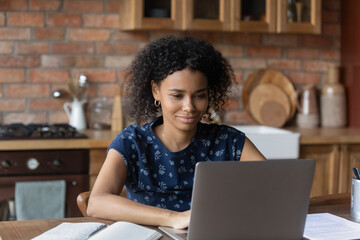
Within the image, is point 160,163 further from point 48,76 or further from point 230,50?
point 230,50

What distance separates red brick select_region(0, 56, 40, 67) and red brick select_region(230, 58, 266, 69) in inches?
49.0

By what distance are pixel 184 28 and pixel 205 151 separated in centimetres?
150

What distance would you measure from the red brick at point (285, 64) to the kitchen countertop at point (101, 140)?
0.46 metres

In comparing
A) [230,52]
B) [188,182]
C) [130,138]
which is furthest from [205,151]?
[230,52]

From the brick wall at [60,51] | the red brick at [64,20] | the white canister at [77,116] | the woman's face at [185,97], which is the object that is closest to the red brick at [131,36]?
the brick wall at [60,51]

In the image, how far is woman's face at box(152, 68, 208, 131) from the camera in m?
1.75

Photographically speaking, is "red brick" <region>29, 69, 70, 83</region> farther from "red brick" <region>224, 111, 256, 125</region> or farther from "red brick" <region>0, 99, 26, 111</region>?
"red brick" <region>224, 111, 256, 125</region>

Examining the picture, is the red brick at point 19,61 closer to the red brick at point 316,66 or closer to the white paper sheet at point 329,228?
the red brick at point 316,66

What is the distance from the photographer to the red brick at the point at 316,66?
12.6 feet

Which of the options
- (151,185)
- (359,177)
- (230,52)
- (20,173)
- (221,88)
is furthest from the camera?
(230,52)

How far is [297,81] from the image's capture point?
3.82 metres

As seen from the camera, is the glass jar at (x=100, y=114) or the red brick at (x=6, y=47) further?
the glass jar at (x=100, y=114)

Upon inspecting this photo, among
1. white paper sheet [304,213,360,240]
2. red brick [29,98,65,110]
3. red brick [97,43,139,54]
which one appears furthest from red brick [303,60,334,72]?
white paper sheet [304,213,360,240]

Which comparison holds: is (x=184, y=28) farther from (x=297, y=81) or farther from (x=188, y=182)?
(x=188, y=182)
